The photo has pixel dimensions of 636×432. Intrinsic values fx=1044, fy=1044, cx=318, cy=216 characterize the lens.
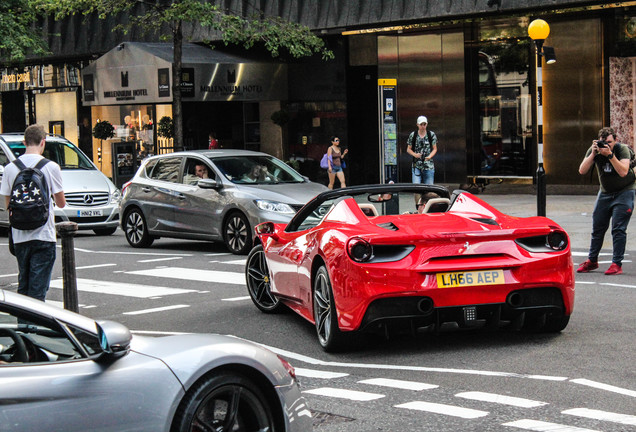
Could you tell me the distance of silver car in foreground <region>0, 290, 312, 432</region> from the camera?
3.97 m

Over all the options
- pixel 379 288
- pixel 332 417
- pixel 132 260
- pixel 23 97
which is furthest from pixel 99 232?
pixel 23 97

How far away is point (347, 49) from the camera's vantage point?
98.3 ft

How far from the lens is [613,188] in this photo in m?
12.3

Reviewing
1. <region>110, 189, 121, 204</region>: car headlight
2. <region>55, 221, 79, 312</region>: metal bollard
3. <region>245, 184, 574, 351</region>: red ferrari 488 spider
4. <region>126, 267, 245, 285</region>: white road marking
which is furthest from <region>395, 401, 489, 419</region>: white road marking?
<region>110, 189, 121, 204</region>: car headlight

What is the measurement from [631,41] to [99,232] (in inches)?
504

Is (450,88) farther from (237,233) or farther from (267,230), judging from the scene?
(267,230)

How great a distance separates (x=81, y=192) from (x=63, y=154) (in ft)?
5.53

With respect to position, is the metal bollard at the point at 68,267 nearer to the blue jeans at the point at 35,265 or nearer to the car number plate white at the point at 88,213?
the blue jeans at the point at 35,265

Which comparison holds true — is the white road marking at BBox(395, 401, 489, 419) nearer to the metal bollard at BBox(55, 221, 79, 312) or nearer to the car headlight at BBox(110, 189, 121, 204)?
the metal bollard at BBox(55, 221, 79, 312)

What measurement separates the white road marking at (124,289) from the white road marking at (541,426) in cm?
664

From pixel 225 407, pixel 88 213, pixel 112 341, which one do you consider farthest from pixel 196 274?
pixel 112 341

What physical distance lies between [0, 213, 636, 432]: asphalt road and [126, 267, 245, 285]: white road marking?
0.29 ft

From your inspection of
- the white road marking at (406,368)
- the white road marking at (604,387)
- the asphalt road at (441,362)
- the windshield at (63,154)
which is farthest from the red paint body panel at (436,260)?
the windshield at (63,154)

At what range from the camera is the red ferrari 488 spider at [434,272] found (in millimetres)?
7625
